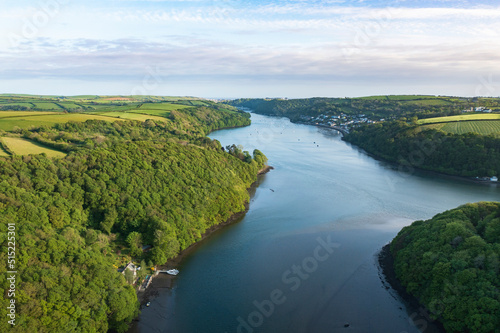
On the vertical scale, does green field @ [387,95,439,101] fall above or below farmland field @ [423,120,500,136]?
above

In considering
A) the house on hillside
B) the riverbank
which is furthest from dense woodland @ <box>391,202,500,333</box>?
the house on hillside

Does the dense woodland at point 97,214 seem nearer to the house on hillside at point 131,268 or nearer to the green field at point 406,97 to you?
the house on hillside at point 131,268

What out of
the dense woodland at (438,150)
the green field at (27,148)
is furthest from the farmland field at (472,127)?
the green field at (27,148)

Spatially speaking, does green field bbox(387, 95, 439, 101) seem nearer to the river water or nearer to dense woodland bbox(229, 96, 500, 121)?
dense woodland bbox(229, 96, 500, 121)

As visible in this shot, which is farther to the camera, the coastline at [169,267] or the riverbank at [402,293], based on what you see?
the coastline at [169,267]

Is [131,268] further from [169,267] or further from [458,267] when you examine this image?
[458,267]

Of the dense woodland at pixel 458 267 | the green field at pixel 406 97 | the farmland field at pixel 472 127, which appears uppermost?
the green field at pixel 406 97

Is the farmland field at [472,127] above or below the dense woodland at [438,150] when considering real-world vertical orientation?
above

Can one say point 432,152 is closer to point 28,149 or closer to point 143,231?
point 143,231
